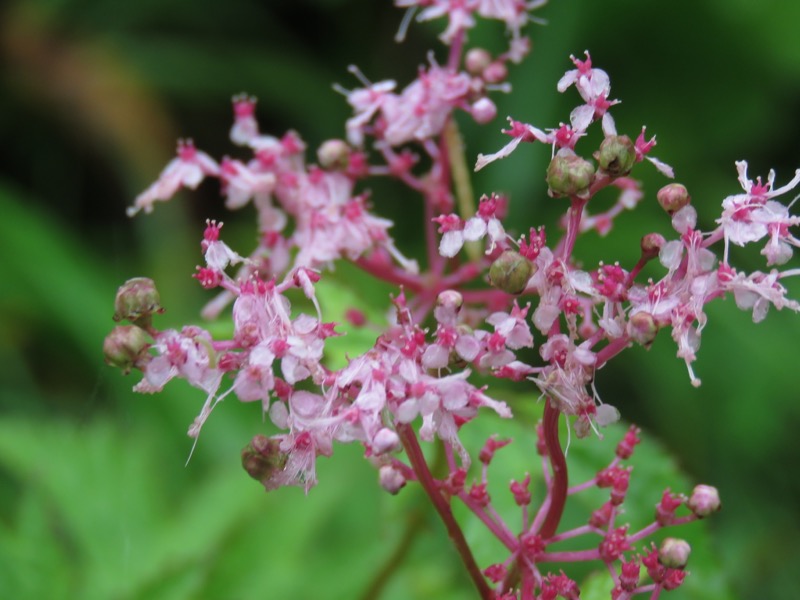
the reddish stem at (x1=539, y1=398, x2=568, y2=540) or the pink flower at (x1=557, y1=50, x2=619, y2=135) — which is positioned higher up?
the pink flower at (x1=557, y1=50, x2=619, y2=135)

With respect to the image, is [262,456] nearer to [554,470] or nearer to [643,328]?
[554,470]

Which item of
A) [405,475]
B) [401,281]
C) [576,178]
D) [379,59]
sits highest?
[379,59]

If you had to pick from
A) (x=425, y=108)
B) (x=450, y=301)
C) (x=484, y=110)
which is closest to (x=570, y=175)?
(x=450, y=301)

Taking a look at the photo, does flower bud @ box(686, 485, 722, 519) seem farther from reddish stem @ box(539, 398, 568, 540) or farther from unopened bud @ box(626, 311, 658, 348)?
unopened bud @ box(626, 311, 658, 348)

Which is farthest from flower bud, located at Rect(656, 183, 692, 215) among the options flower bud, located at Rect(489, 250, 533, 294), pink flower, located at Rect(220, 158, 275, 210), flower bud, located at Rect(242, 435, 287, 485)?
pink flower, located at Rect(220, 158, 275, 210)

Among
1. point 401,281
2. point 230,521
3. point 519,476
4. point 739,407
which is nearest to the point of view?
point 519,476

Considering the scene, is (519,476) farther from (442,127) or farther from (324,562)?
(324,562)

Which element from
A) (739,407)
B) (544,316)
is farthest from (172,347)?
(739,407)
